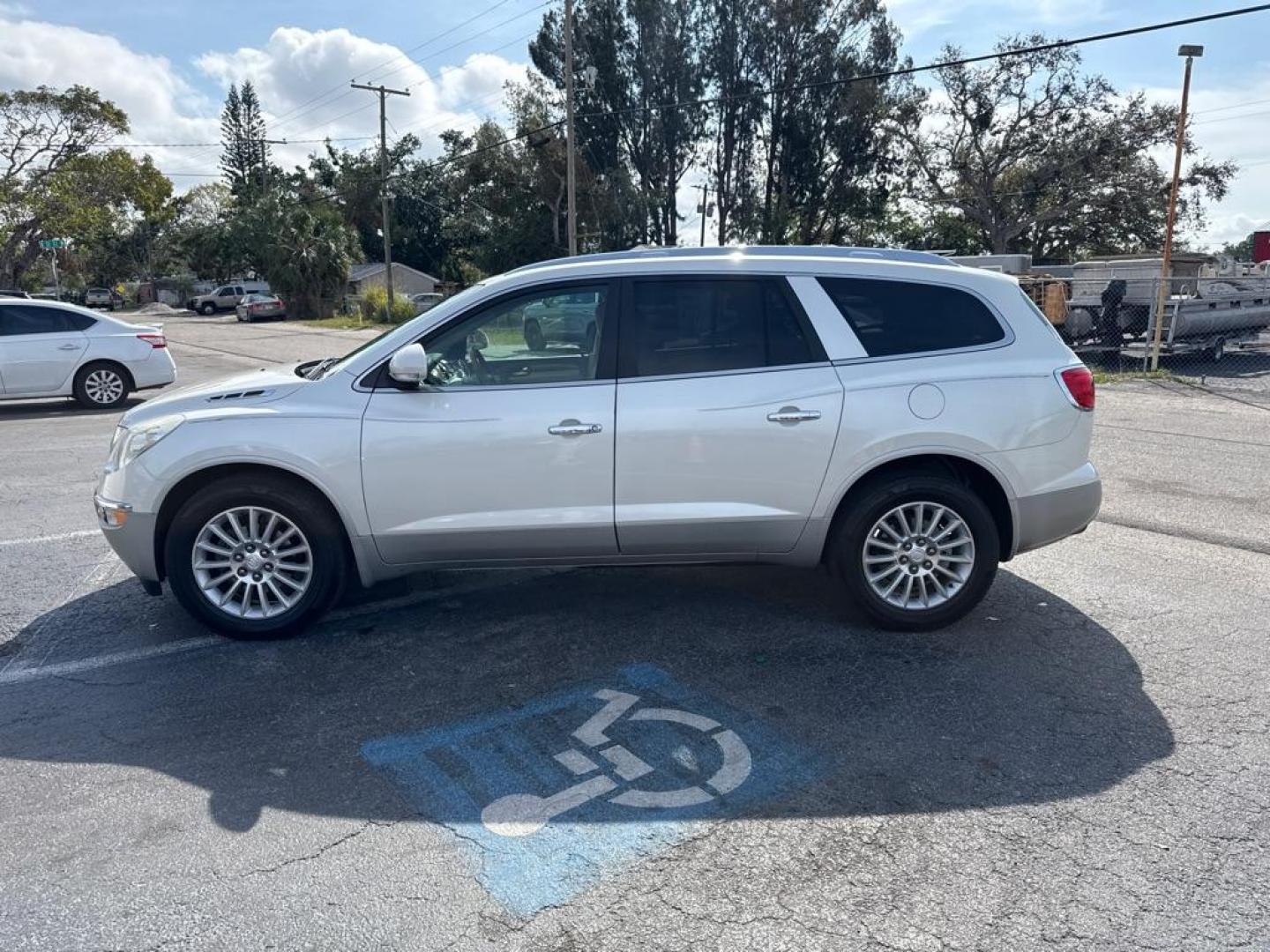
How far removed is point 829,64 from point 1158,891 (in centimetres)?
4730

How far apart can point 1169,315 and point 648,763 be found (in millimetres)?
18008

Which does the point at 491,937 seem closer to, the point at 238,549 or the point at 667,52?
the point at 238,549

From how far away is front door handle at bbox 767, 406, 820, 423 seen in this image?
4.52 meters

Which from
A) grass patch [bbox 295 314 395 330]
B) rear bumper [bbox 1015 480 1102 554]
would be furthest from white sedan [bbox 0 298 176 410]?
grass patch [bbox 295 314 395 330]

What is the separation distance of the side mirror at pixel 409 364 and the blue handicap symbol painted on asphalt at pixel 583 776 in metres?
1.58

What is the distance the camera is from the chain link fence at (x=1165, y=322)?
695 inches

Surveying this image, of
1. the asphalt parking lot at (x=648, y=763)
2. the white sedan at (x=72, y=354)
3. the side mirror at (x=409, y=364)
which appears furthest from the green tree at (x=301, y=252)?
the side mirror at (x=409, y=364)

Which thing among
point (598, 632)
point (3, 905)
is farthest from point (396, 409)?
point (3, 905)

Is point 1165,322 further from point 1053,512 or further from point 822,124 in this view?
point 822,124

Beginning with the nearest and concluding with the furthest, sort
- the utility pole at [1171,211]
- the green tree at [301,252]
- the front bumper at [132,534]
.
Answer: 1. the front bumper at [132,534]
2. the utility pole at [1171,211]
3. the green tree at [301,252]

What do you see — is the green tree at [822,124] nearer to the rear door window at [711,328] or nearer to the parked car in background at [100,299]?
the rear door window at [711,328]

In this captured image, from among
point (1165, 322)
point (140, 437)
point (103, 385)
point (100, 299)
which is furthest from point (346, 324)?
point (100, 299)

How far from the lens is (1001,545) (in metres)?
4.84

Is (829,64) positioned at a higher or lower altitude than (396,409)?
higher
